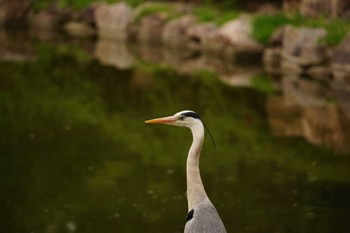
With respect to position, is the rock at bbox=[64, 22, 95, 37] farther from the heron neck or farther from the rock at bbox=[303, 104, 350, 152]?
the heron neck

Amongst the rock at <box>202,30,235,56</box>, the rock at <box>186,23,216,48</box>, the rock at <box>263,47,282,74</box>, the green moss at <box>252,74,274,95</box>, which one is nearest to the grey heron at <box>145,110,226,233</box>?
the green moss at <box>252,74,274,95</box>

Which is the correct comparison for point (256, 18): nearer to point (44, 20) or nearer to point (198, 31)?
point (198, 31)

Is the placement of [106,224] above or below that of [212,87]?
above

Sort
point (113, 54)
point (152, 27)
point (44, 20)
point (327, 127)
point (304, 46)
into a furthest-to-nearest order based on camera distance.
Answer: point (44, 20) → point (152, 27) → point (113, 54) → point (304, 46) → point (327, 127)

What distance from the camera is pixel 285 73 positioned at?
27375 mm

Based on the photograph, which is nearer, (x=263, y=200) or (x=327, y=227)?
(x=327, y=227)

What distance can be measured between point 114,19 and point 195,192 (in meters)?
29.1

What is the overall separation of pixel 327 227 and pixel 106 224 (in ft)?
10.1

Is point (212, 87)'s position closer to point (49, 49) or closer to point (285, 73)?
point (285, 73)

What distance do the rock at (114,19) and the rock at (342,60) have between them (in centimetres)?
1213

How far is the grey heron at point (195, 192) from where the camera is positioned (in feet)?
27.1

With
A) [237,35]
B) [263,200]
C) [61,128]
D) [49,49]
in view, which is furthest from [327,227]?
[49,49]

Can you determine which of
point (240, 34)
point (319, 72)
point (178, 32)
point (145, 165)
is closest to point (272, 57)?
point (240, 34)

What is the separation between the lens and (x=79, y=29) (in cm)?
3947
